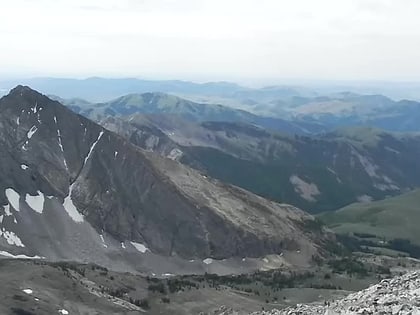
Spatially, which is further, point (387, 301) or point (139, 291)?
point (139, 291)

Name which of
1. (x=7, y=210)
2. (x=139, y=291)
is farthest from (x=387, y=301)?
(x=7, y=210)

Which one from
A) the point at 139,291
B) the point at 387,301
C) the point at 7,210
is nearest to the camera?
the point at 387,301

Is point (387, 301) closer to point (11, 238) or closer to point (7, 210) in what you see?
point (11, 238)

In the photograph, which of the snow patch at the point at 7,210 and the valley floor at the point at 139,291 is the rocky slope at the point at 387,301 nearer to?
the valley floor at the point at 139,291

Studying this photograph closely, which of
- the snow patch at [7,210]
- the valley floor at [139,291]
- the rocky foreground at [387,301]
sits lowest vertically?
the valley floor at [139,291]

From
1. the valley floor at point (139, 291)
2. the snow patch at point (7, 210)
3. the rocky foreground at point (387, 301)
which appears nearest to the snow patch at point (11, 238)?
the snow patch at point (7, 210)

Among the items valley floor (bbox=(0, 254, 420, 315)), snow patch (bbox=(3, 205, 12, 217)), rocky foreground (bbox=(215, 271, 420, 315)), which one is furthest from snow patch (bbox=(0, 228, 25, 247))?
rocky foreground (bbox=(215, 271, 420, 315))

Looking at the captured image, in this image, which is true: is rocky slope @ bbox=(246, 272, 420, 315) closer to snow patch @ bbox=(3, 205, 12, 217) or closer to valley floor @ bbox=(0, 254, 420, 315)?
valley floor @ bbox=(0, 254, 420, 315)

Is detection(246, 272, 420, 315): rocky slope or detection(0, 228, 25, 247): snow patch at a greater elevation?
detection(246, 272, 420, 315): rocky slope

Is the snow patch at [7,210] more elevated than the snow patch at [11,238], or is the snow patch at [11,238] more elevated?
the snow patch at [7,210]

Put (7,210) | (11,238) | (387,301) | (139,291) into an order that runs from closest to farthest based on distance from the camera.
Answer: (387,301) < (139,291) < (11,238) < (7,210)

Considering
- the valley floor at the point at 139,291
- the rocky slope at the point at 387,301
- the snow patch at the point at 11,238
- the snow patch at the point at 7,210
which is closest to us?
the rocky slope at the point at 387,301

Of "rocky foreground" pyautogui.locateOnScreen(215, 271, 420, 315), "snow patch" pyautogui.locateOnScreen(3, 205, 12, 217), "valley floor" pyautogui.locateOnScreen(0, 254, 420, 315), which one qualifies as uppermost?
"rocky foreground" pyautogui.locateOnScreen(215, 271, 420, 315)

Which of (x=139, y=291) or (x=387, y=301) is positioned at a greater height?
(x=387, y=301)
